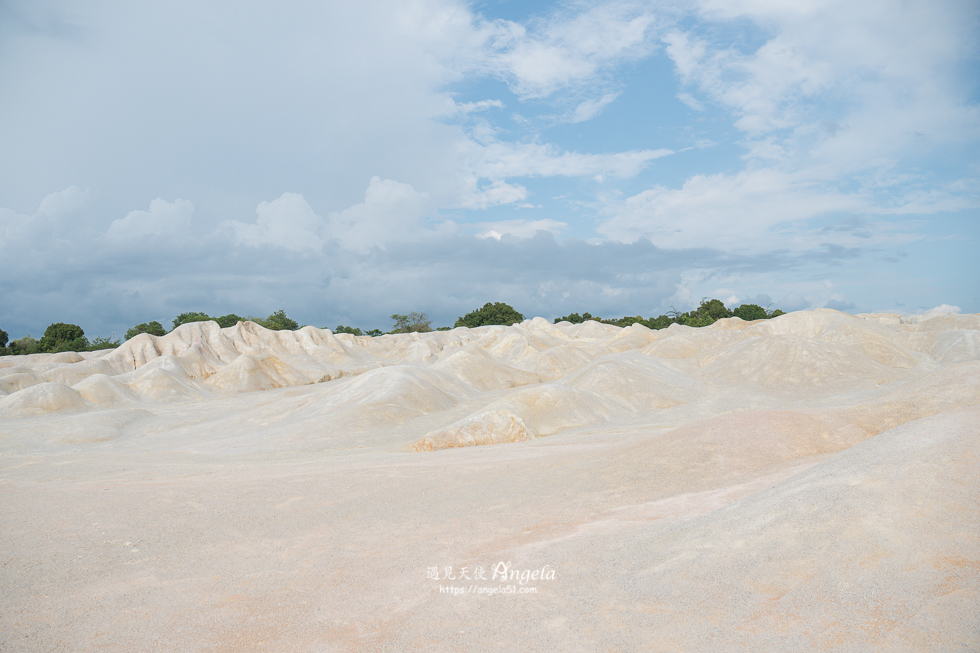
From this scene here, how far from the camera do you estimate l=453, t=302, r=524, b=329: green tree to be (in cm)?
12295

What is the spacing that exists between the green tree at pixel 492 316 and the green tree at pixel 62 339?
6897 cm

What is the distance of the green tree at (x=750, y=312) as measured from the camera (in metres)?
108

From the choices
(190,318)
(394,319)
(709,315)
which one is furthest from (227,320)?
(709,315)

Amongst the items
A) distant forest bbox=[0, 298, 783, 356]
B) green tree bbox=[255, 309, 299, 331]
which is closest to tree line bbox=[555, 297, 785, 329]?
distant forest bbox=[0, 298, 783, 356]

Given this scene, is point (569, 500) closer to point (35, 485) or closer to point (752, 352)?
point (35, 485)

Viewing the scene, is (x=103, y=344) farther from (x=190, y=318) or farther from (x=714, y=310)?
(x=714, y=310)

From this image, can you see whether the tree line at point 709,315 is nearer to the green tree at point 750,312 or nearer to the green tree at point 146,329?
the green tree at point 750,312

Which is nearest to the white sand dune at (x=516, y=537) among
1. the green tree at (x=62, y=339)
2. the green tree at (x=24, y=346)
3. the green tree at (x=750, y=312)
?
the green tree at (x=62, y=339)

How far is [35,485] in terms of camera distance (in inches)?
744

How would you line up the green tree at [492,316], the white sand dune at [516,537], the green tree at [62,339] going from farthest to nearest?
the green tree at [492,316] → the green tree at [62,339] → the white sand dune at [516,537]

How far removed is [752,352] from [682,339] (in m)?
14.9

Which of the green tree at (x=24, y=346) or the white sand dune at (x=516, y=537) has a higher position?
the green tree at (x=24, y=346)

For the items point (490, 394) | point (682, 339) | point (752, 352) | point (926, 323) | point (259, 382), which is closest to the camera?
point (490, 394)

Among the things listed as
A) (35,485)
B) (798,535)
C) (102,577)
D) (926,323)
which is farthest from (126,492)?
(926,323)
